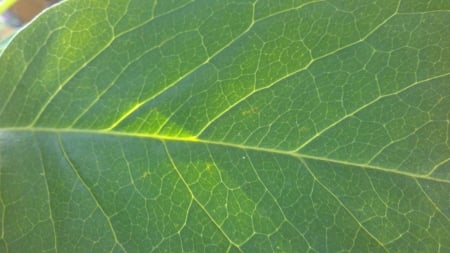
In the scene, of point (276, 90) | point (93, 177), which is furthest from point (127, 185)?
point (276, 90)

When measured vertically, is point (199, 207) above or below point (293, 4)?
below

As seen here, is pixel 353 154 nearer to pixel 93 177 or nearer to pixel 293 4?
pixel 293 4

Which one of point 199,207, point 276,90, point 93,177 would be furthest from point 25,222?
point 276,90

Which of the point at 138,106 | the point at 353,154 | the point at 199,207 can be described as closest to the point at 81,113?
the point at 138,106

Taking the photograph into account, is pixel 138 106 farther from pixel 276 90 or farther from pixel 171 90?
pixel 276 90

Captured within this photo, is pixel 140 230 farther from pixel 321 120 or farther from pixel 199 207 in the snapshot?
pixel 321 120

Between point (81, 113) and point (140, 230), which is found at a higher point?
point (81, 113)
